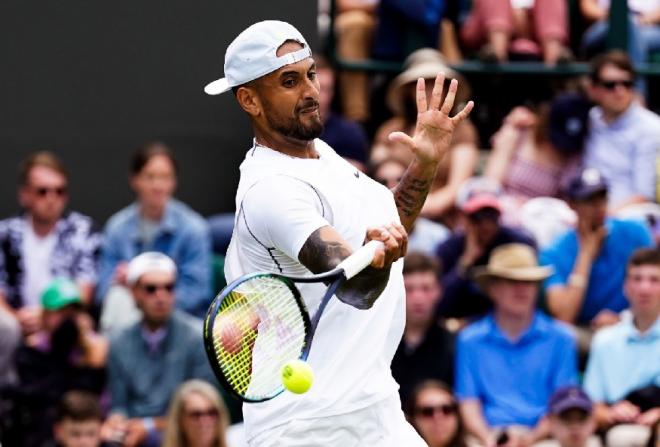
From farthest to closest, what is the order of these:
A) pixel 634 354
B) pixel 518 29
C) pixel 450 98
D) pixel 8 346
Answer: pixel 518 29 < pixel 8 346 < pixel 634 354 < pixel 450 98

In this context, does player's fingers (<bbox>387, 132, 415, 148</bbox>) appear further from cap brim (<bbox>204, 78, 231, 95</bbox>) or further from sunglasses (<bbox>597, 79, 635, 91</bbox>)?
sunglasses (<bbox>597, 79, 635, 91</bbox>)

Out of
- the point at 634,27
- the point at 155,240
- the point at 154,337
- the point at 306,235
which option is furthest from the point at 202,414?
the point at 634,27

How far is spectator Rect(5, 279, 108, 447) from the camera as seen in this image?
26.7ft

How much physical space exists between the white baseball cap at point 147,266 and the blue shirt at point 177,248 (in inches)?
12.2

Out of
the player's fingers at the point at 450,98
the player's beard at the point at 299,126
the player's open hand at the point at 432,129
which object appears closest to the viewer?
the player's beard at the point at 299,126

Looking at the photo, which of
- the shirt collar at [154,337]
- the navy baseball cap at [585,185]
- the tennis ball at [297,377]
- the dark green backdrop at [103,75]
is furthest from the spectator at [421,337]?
the tennis ball at [297,377]

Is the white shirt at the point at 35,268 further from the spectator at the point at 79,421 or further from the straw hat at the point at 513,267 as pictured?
the straw hat at the point at 513,267

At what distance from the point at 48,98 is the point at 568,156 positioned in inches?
115

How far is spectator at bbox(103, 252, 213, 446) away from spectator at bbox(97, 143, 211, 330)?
1.40 ft

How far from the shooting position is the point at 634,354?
7.97 meters

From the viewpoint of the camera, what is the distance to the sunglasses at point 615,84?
912cm

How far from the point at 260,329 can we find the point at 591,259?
164 inches

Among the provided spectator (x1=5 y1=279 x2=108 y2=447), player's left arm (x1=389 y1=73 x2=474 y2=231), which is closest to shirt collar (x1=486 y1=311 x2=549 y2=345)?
spectator (x1=5 y1=279 x2=108 y2=447)

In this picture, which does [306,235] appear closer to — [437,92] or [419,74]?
[437,92]
